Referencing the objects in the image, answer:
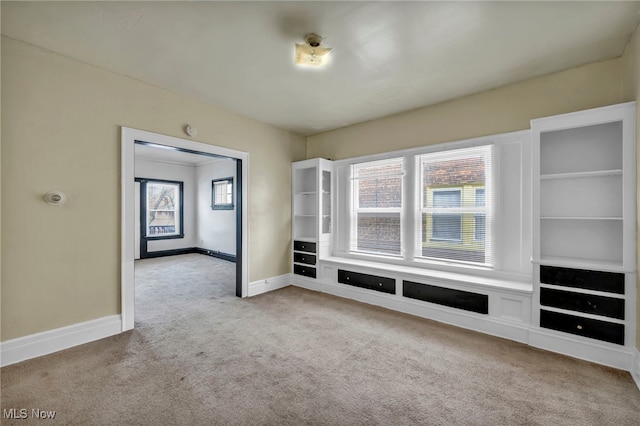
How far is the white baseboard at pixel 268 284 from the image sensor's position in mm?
4211

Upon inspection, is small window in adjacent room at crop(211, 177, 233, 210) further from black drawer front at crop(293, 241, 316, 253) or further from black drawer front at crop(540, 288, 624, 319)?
black drawer front at crop(540, 288, 624, 319)

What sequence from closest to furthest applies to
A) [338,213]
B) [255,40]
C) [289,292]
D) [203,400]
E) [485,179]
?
1. [203,400]
2. [255,40]
3. [485,179]
4. [289,292]
5. [338,213]

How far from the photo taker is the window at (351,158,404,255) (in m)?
4.06

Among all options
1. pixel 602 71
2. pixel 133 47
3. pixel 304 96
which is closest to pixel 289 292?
pixel 304 96

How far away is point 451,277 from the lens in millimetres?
3189

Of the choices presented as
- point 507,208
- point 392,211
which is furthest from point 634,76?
point 392,211

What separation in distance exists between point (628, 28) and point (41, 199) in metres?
5.04

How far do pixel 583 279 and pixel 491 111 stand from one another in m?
1.93

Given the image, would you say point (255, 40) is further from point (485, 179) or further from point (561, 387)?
point (561, 387)

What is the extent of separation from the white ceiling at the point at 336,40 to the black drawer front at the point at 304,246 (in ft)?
7.81

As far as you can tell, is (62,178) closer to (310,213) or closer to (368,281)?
(310,213)

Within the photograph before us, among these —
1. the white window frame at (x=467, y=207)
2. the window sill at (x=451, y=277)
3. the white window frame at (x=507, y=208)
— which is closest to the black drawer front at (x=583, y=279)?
the window sill at (x=451, y=277)

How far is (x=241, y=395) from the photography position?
6.33 ft

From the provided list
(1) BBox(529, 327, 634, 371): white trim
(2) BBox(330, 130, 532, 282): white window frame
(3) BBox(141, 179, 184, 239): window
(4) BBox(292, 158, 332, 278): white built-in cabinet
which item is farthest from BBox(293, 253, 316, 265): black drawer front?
(3) BBox(141, 179, 184, 239): window
